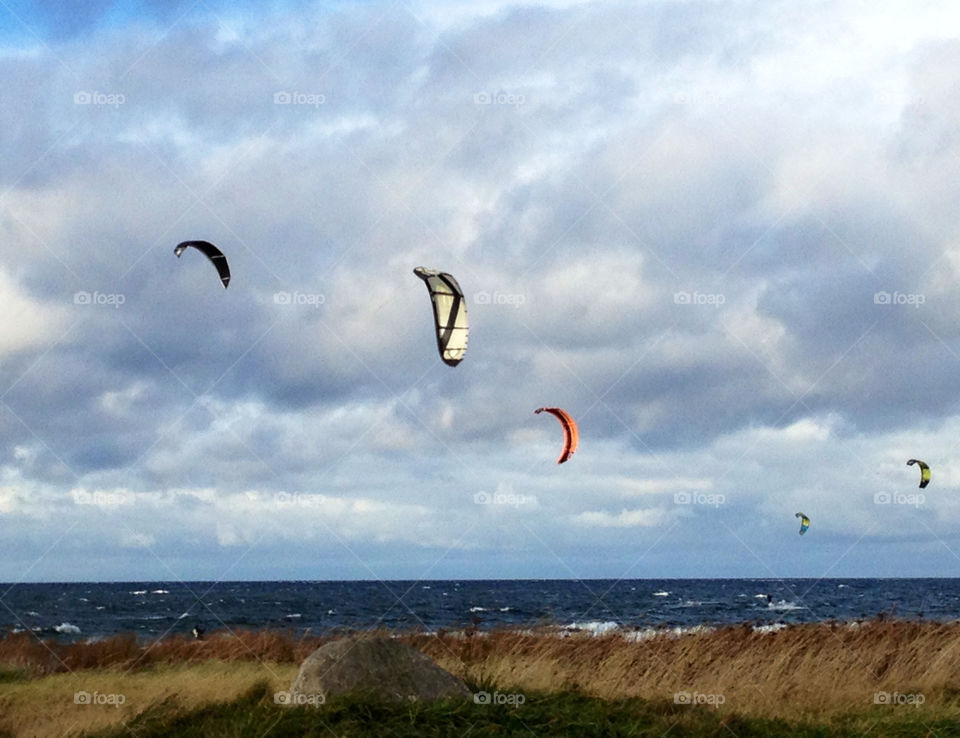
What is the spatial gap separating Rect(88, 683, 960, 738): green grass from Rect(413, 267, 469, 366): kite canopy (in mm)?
4327

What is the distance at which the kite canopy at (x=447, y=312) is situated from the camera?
1330 centimetres

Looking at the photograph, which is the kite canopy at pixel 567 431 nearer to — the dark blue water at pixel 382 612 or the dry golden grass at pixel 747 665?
the dry golden grass at pixel 747 665

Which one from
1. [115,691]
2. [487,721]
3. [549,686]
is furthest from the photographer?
[115,691]

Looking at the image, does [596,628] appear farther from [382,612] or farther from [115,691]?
[382,612]

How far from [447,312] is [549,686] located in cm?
499

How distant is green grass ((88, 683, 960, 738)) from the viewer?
11.6 metres

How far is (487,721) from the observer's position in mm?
11906

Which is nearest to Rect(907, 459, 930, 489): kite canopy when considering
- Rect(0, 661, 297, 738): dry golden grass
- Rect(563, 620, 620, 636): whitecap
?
Rect(563, 620, 620, 636): whitecap

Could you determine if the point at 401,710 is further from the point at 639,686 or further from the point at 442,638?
the point at 442,638

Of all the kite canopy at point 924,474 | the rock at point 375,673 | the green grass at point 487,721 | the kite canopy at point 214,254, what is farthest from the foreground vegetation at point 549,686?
the kite canopy at point 924,474

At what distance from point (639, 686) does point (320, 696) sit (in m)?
4.92

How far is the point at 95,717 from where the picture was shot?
1293cm

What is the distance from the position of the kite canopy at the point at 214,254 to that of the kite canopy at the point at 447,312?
370cm

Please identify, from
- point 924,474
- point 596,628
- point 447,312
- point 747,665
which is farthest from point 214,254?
point 924,474
